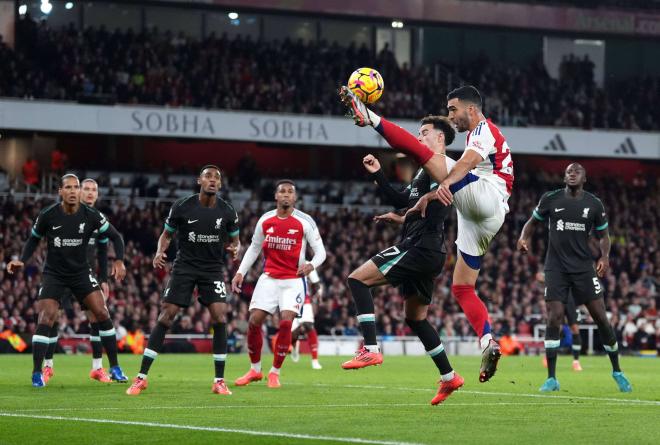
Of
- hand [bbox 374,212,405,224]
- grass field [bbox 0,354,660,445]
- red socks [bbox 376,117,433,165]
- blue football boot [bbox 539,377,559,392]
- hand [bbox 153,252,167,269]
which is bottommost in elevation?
blue football boot [bbox 539,377,559,392]

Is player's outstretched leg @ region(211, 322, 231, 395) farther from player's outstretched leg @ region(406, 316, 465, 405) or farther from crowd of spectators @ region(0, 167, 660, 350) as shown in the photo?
crowd of spectators @ region(0, 167, 660, 350)

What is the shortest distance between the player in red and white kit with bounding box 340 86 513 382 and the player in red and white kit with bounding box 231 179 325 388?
3777mm

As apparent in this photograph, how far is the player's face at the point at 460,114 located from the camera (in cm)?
1140

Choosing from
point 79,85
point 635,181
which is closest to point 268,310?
point 79,85

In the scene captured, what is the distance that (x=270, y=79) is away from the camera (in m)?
43.5

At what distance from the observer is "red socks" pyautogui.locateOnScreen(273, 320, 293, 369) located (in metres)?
15.0

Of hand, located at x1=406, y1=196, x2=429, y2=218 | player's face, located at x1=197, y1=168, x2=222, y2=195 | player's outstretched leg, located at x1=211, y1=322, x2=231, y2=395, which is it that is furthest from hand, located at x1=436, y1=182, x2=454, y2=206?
player's outstretched leg, located at x1=211, y1=322, x2=231, y2=395

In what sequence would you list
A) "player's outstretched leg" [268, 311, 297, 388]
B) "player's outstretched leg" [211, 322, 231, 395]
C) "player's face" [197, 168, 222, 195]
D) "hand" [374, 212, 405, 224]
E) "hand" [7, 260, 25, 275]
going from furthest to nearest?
"player's outstretched leg" [268, 311, 297, 388] < "hand" [7, 260, 25, 275] < "player's face" [197, 168, 222, 195] < "player's outstretched leg" [211, 322, 231, 395] < "hand" [374, 212, 405, 224]

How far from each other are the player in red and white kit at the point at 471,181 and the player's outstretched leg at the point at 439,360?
0.44m

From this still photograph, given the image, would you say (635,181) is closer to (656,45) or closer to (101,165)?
(656,45)

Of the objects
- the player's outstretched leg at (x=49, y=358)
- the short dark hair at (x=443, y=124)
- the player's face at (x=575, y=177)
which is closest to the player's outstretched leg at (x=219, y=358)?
the player's outstretched leg at (x=49, y=358)

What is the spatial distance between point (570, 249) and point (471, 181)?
463cm

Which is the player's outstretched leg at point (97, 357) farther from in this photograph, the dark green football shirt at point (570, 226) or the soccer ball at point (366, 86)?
the soccer ball at point (366, 86)

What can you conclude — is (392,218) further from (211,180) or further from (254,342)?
(254,342)
